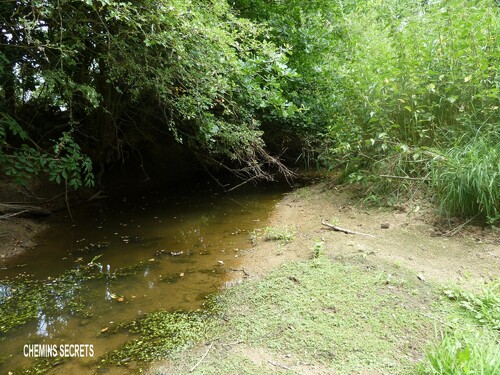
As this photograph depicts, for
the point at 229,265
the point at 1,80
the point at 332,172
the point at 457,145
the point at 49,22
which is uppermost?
the point at 49,22

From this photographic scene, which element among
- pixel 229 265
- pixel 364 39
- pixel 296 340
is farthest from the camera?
pixel 364 39

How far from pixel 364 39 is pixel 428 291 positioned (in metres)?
4.69

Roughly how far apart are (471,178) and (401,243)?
3.06 ft

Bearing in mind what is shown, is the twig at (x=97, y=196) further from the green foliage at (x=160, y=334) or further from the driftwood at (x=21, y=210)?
the green foliage at (x=160, y=334)

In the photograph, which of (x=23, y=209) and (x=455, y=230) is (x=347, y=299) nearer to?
(x=455, y=230)

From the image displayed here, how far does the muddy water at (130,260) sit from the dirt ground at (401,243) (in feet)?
1.70

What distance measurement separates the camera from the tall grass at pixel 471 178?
330cm

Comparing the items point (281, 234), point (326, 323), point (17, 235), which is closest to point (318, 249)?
point (281, 234)

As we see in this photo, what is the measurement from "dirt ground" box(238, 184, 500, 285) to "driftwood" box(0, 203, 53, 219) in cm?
339

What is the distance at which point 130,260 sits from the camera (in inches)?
145

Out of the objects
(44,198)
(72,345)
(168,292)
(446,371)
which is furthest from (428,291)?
(44,198)

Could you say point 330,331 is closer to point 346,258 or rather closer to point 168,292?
point 346,258

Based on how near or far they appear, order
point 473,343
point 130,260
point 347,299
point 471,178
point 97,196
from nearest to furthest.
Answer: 1. point 473,343
2. point 347,299
3. point 471,178
4. point 130,260
5. point 97,196

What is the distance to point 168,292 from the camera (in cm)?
297
